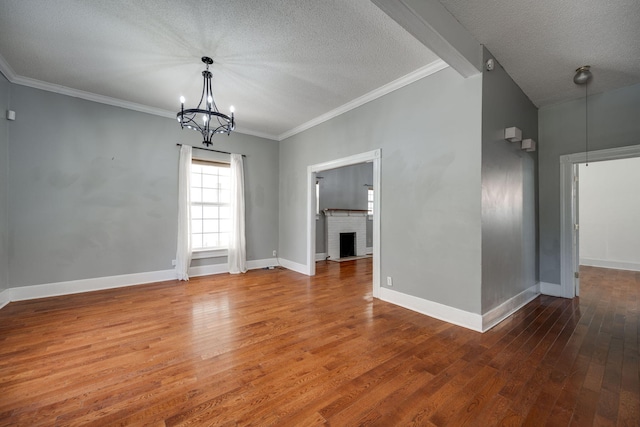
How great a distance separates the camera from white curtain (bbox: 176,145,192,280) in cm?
463

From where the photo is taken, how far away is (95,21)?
2377 mm

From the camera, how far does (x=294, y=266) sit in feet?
18.0

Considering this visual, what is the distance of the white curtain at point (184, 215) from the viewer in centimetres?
463

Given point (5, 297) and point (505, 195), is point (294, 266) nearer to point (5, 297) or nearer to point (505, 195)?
point (505, 195)

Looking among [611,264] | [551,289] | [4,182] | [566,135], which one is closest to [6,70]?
[4,182]

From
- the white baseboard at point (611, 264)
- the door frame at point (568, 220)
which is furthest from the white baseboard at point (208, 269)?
the white baseboard at point (611, 264)

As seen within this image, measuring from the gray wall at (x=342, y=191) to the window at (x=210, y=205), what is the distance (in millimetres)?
2431

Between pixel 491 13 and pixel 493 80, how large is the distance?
0.80 metres

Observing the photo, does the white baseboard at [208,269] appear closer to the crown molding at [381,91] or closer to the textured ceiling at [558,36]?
the crown molding at [381,91]

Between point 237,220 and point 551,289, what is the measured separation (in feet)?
17.8

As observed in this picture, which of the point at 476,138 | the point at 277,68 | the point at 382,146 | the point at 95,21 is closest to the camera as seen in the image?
the point at 95,21

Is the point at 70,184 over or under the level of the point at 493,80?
under

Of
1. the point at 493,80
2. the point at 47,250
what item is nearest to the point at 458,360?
the point at 493,80

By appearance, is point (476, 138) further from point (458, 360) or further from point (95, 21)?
point (95, 21)
